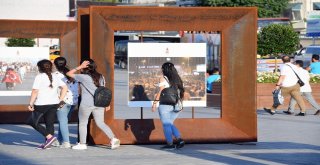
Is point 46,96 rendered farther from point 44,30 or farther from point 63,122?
point 44,30

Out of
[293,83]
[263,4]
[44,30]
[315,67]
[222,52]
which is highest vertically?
[263,4]

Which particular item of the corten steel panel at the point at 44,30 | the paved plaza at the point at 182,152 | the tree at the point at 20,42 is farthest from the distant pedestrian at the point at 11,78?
the tree at the point at 20,42

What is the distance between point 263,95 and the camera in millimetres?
22625

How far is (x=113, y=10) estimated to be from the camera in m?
14.1

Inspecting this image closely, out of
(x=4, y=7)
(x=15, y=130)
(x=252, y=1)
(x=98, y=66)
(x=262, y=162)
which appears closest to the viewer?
(x=262, y=162)

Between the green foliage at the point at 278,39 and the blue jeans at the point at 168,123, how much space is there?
2872 cm

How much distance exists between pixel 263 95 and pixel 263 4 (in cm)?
5174

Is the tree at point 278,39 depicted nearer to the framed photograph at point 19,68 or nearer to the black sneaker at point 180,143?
the framed photograph at point 19,68

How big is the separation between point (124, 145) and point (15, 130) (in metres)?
3.65

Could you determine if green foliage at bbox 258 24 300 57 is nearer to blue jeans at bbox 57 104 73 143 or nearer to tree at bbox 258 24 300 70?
tree at bbox 258 24 300 70

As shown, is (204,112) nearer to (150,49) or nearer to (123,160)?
(150,49)

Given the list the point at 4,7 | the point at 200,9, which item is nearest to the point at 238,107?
the point at 200,9

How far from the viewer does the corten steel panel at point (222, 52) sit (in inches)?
555

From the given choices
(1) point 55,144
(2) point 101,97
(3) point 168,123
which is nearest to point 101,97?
(2) point 101,97
